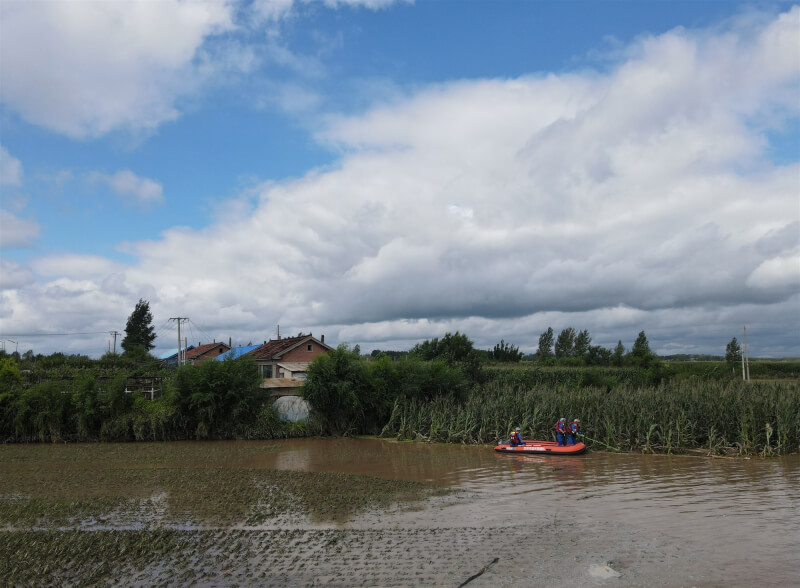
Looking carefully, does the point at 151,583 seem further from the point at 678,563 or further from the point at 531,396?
the point at 531,396

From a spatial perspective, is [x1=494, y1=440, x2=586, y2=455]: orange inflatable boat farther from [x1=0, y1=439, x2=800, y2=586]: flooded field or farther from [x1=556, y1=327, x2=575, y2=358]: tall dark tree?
[x1=556, y1=327, x2=575, y2=358]: tall dark tree

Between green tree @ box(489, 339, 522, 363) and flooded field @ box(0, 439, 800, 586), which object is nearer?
flooded field @ box(0, 439, 800, 586)

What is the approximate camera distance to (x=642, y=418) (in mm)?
20453

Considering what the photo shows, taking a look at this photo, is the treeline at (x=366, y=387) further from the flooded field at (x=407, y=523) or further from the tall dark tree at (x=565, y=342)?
the tall dark tree at (x=565, y=342)

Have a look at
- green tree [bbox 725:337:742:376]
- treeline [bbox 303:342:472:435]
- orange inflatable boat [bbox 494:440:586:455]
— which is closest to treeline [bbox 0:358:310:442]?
treeline [bbox 303:342:472:435]

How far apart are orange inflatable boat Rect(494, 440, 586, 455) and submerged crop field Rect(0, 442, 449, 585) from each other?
21.2 ft

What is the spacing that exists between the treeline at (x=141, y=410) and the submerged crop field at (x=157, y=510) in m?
4.99

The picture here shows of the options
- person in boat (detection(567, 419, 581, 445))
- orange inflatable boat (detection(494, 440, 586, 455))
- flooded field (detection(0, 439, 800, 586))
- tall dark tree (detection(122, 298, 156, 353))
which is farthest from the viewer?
tall dark tree (detection(122, 298, 156, 353))

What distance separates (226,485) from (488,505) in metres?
6.54

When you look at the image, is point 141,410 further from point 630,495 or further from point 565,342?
point 565,342

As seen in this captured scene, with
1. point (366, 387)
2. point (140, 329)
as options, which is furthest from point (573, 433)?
point (140, 329)

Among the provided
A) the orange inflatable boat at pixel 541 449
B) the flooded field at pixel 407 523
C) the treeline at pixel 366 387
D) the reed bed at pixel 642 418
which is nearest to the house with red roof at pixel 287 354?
the treeline at pixel 366 387

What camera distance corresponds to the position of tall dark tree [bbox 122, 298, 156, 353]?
3302 inches

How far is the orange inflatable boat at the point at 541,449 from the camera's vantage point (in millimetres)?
19594
